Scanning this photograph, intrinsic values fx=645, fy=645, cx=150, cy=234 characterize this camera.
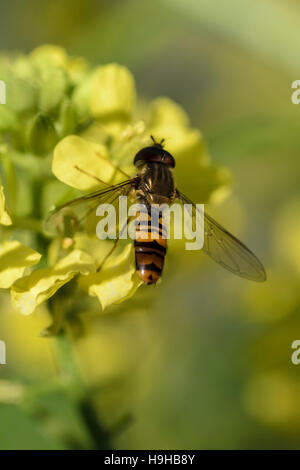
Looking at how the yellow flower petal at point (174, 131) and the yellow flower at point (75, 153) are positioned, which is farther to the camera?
the yellow flower petal at point (174, 131)

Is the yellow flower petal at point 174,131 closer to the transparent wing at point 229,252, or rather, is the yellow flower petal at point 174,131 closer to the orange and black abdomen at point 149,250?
the transparent wing at point 229,252

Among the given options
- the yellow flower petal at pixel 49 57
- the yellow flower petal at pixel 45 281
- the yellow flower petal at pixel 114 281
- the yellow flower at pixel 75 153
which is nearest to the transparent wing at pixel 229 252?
the yellow flower at pixel 75 153

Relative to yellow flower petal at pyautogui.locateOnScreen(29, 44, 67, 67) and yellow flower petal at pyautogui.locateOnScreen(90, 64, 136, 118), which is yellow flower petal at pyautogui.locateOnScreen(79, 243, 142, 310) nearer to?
yellow flower petal at pyautogui.locateOnScreen(90, 64, 136, 118)

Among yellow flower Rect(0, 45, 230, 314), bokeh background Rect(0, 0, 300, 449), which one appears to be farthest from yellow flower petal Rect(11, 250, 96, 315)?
bokeh background Rect(0, 0, 300, 449)

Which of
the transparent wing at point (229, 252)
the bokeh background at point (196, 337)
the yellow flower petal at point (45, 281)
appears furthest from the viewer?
the bokeh background at point (196, 337)

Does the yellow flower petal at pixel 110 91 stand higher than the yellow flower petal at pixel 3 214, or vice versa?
the yellow flower petal at pixel 110 91

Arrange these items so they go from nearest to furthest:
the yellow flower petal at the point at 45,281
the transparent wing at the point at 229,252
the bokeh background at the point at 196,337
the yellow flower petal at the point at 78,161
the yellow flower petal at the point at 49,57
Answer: the yellow flower petal at the point at 45,281, the yellow flower petal at the point at 78,161, the transparent wing at the point at 229,252, the yellow flower petal at the point at 49,57, the bokeh background at the point at 196,337
